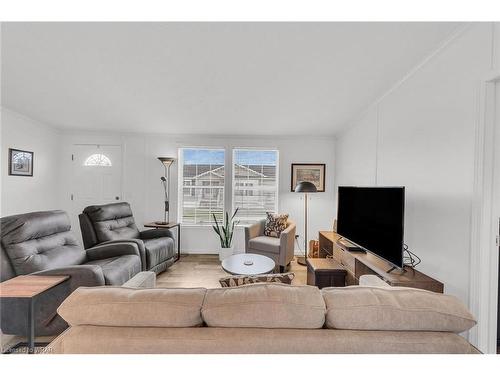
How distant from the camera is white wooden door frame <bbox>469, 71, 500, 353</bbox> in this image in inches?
55.1

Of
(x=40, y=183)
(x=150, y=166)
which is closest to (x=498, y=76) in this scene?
(x=150, y=166)

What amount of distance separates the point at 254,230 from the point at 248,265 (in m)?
1.25

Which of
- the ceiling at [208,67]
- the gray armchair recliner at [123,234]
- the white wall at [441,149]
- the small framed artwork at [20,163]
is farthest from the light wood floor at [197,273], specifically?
the small framed artwork at [20,163]

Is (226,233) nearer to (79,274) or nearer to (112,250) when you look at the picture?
(112,250)

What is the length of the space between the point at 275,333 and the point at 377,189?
68.8 inches

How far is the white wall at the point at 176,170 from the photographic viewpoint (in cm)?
445

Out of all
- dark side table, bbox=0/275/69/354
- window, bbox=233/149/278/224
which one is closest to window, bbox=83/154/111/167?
window, bbox=233/149/278/224

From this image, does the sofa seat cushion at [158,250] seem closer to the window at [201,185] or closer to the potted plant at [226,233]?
the potted plant at [226,233]

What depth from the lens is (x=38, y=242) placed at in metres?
2.12

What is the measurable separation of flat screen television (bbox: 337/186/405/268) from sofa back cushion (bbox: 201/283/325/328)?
4.05ft

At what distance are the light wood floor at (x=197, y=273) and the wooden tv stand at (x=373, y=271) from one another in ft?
1.99

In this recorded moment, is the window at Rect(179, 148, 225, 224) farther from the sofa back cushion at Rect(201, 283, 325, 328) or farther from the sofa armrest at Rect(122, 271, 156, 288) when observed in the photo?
the sofa back cushion at Rect(201, 283, 325, 328)

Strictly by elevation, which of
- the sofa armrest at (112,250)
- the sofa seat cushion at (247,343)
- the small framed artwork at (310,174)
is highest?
the small framed artwork at (310,174)
